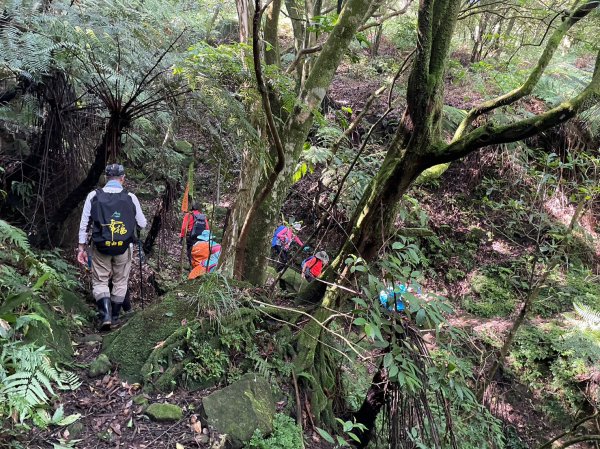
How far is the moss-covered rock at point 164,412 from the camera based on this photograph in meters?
2.95

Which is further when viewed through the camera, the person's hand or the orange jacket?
the orange jacket

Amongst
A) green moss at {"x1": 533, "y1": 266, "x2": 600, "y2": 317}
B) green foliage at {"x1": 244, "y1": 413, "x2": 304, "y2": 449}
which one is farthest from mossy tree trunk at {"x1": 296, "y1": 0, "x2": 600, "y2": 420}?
green moss at {"x1": 533, "y1": 266, "x2": 600, "y2": 317}

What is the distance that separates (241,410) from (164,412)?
530 millimetres

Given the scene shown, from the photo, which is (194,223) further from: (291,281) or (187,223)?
(291,281)

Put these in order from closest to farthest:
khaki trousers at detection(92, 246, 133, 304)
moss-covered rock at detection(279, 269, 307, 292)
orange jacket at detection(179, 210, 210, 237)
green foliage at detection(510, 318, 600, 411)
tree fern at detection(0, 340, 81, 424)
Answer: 1. tree fern at detection(0, 340, 81, 424)
2. khaki trousers at detection(92, 246, 133, 304)
3. orange jacket at detection(179, 210, 210, 237)
4. green foliage at detection(510, 318, 600, 411)
5. moss-covered rock at detection(279, 269, 307, 292)

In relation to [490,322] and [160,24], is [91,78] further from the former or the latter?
[490,322]

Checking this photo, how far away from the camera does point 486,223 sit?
425 inches

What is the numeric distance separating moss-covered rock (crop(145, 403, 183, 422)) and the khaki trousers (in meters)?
1.99

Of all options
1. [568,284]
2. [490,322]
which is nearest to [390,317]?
[490,322]

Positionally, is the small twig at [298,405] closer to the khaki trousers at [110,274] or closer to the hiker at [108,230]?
the hiker at [108,230]

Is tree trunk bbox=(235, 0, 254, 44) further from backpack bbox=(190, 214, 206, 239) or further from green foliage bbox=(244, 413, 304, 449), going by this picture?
green foliage bbox=(244, 413, 304, 449)

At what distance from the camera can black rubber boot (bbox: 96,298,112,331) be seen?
440 centimetres

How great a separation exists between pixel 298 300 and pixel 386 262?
62.5 inches

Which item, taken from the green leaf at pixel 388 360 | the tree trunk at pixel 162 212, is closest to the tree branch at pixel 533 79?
the green leaf at pixel 388 360
